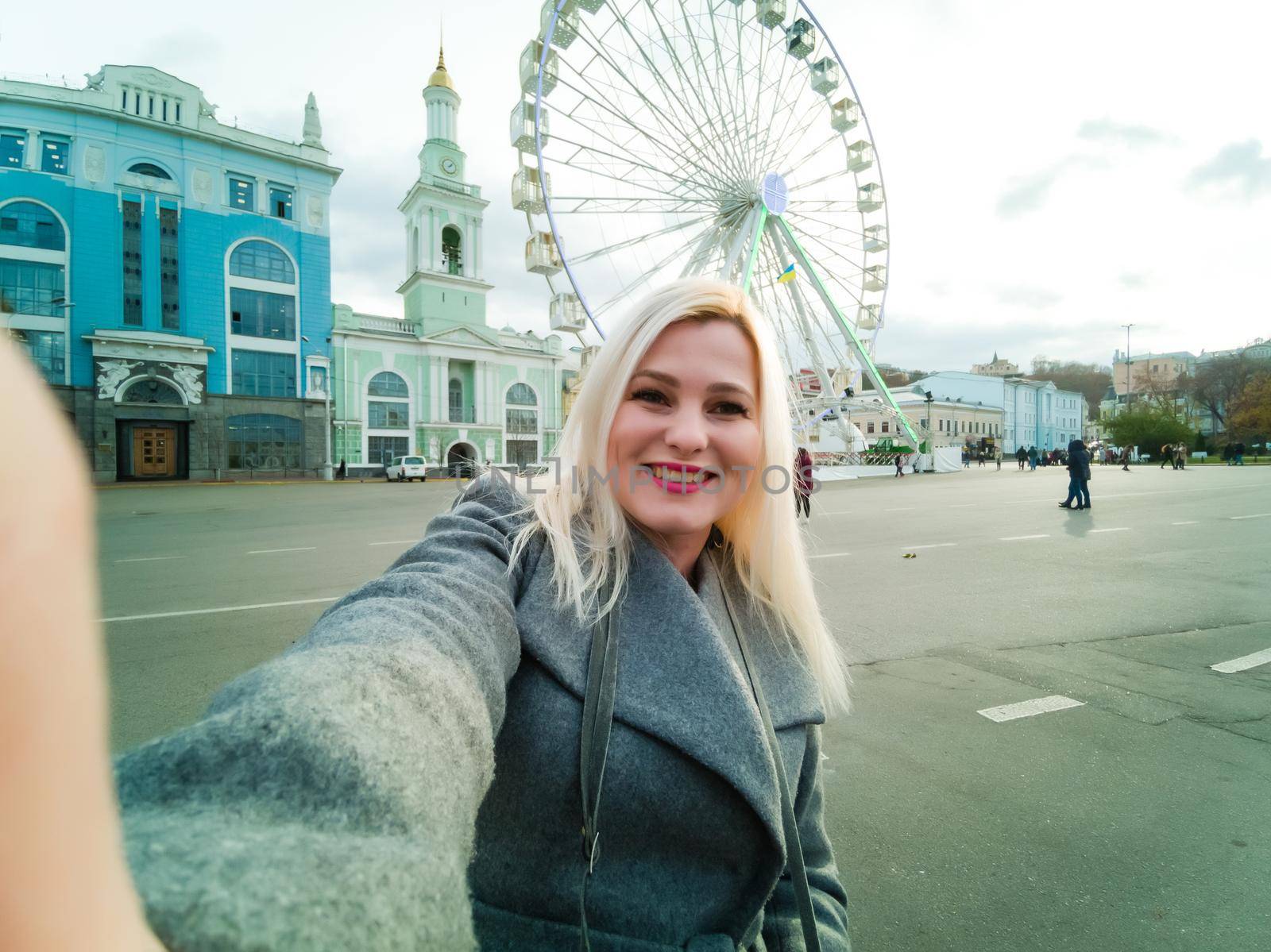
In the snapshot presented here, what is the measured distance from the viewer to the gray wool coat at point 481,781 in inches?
20.0

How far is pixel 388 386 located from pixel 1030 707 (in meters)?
41.5

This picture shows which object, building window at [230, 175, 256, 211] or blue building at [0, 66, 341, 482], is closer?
blue building at [0, 66, 341, 482]

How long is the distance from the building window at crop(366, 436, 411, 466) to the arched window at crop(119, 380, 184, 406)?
1004 centimetres

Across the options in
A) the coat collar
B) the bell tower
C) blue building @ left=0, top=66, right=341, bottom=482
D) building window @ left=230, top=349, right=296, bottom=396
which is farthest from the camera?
the bell tower

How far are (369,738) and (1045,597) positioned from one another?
637cm

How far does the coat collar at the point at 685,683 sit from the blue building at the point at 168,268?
115 feet

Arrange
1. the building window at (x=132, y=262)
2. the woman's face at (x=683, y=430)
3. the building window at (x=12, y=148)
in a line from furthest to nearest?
the building window at (x=132, y=262)
the building window at (x=12, y=148)
the woman's face at (x=683, y=430)

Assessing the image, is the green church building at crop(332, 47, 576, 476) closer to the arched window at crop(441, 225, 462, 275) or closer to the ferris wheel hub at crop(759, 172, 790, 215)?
the arched window at crop(441, 225, 462, 275)

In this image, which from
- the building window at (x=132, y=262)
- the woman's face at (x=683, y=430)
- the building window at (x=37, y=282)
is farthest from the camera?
the building window at (x=132, y=262)

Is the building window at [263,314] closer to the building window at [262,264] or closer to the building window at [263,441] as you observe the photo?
the building window at [262,264]

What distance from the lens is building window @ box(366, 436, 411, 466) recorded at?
38.7 metres

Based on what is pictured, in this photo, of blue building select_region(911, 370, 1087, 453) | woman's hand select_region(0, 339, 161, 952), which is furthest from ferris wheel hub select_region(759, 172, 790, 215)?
blue building select_region(911, 370, 1087, 453)

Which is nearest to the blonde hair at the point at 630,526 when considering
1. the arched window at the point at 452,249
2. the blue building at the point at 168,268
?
the blue building at the point at 168,268

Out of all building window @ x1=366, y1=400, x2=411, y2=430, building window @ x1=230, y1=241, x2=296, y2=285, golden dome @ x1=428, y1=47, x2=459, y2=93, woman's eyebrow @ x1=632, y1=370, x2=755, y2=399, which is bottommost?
woman's eyebrow @ x1=632, y1=370, x2=755, y2=399
